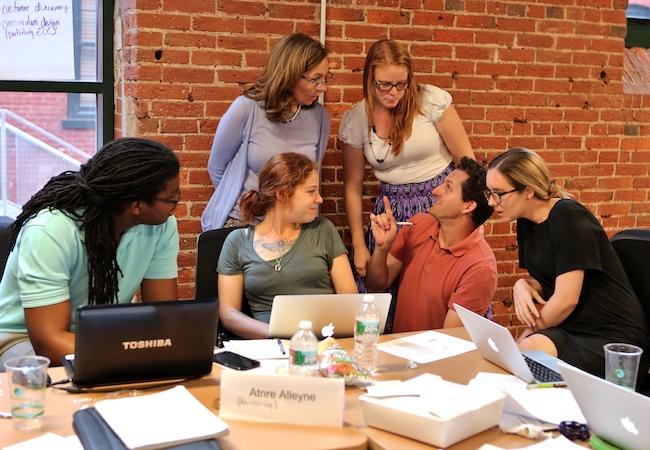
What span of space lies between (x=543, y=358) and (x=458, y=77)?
6.58 feet

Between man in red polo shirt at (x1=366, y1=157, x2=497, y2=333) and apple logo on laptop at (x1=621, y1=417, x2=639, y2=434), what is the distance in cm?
108

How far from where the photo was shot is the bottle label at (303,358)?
66.5 inches

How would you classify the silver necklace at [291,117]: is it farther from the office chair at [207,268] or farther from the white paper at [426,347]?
the white paper at [426,347]

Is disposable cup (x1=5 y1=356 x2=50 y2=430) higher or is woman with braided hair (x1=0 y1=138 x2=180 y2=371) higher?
woman with braided hair (x1=0 y1=138 x2=180 y2=371)

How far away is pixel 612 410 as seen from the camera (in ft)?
4.69

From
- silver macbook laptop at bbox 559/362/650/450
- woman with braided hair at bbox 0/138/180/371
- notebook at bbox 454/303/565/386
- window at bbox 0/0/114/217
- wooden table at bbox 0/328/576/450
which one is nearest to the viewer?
silver macbook laptop at bbox 559/362/650/450

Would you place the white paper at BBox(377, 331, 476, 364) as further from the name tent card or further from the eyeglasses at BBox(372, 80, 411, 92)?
the eyeglasses at BBox(372, 80, 411, 92)

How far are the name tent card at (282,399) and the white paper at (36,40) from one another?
2326mm

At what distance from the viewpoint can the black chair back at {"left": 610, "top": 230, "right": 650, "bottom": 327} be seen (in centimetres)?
247

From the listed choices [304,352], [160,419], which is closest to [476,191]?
[304,352]

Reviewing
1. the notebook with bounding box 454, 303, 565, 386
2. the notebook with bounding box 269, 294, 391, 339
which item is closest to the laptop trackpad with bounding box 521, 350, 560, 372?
the notebook with bounding box 454, 303, 565, 386

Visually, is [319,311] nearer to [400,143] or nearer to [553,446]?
[553,446]

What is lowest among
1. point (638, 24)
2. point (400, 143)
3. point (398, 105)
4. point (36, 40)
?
point (400, 143)

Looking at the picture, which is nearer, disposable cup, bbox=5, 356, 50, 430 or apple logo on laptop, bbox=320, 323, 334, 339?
disposable cup, bbox=5, 356, 50, 430
